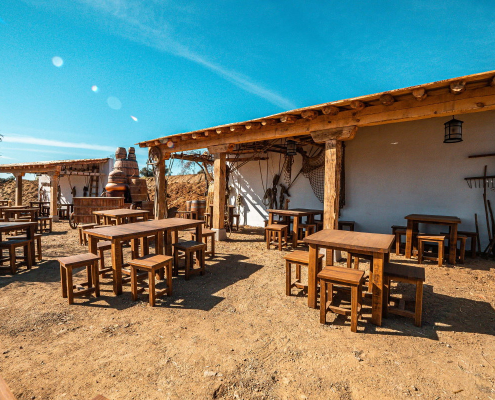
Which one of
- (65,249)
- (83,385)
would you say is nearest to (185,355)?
(83,385)

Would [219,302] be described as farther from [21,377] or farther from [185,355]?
[21,377]

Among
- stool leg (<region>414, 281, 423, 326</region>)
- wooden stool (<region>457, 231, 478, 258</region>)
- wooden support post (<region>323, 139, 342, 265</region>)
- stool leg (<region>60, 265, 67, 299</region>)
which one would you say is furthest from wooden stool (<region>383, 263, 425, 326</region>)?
stool leg (<region>60, 265, 67, 299</region>)

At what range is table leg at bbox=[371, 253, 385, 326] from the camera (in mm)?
2535

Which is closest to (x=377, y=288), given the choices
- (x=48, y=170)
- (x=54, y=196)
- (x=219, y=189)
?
(x=219, y=189)

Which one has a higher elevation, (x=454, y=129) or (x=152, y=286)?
(x=454, y=129)

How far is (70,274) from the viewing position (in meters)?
3.07

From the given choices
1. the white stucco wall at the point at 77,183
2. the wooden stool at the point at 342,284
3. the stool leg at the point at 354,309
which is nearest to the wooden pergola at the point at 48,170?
the white stucco wall at the point at 77,183

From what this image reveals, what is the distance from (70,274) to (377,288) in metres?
3.33

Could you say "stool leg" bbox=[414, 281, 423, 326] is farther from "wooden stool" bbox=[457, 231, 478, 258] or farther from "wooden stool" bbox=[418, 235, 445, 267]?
"wooden stool" bbox=[457, 231, 478, 258]

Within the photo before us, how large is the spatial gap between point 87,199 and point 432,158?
32.7 feet

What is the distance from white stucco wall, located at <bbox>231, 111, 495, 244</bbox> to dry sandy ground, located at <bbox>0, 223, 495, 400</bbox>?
263cm

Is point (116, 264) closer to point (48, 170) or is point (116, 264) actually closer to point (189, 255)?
point (189, 255)

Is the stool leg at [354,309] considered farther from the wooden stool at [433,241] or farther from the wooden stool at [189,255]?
the wooden stool at [433,241]

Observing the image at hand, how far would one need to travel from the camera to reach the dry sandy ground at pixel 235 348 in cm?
178
